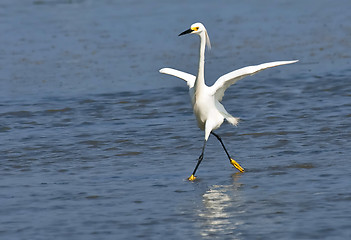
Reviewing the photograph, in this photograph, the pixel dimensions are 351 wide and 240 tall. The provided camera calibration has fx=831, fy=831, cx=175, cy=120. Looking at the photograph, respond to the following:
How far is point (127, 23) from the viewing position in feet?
73.7

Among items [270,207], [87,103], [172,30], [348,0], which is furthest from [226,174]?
[348,0]

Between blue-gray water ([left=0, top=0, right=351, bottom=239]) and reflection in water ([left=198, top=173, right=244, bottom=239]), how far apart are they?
0.02m

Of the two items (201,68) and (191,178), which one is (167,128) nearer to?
(201,68)

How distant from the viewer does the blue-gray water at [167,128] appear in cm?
841

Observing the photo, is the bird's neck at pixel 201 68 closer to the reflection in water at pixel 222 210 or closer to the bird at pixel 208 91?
the bird at pixel 208 91

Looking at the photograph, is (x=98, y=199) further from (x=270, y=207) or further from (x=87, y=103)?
(x=87, y=103)

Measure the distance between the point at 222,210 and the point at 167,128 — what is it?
4429 mm

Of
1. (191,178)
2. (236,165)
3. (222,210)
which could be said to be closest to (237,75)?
(236,165)

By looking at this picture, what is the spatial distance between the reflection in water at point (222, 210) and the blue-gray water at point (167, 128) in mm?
20

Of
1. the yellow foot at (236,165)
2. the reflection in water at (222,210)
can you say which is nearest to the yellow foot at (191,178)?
the reflection in water at (222,210)

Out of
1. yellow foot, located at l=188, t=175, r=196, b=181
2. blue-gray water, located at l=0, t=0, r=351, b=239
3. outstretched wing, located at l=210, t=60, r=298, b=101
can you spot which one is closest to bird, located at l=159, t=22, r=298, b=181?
outstretched wing, located at l=210, t=60, r=298, b=101

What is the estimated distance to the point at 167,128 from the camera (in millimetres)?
12914

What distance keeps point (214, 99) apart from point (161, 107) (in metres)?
3.76

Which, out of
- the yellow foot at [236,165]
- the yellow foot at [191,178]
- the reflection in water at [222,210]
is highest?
the yellow foot at [236,165]
